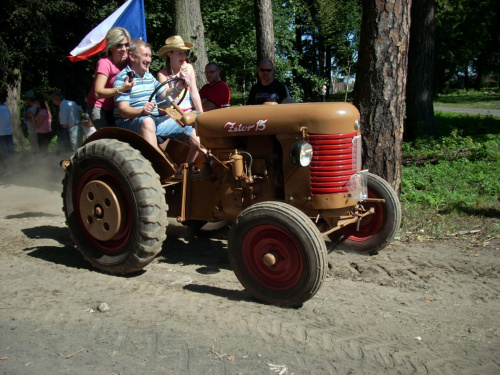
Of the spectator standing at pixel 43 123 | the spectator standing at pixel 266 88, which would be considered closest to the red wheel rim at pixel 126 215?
the spectator standing at pixel 266 88

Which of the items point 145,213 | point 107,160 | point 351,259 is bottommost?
point 351,259

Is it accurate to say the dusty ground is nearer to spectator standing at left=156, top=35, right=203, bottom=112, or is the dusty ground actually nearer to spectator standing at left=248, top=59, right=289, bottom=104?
spectator standing at left=156, top=35, right=203, bottom=112

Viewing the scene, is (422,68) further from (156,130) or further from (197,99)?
(156,130)

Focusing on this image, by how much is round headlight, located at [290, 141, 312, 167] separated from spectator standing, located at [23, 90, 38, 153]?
10.9m

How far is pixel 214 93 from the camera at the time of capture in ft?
23.8

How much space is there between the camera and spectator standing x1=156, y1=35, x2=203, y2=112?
5.68m

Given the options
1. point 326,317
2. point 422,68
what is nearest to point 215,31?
point 422,68

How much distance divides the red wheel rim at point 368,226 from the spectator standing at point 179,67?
7.27 ft

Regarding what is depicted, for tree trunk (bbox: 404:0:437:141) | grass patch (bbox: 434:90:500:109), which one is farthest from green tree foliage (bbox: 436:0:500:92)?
tree trunk (bbox: 404:0:437:141)

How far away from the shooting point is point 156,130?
5.31 meters

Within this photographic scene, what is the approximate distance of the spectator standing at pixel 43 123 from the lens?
508 inches

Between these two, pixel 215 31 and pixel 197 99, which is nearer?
pixel 197 99

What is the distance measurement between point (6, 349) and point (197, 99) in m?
3.48

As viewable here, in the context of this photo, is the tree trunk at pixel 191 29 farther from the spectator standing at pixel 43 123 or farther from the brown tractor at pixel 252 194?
the spectator standing at pixel 43 123
